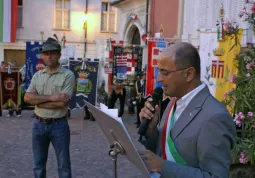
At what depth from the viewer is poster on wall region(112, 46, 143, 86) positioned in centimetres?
1339

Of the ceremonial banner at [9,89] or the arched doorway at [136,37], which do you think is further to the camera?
the arched doorway at [136,37]

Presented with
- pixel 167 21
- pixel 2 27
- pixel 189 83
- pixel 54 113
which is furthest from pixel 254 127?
pixel 2 27

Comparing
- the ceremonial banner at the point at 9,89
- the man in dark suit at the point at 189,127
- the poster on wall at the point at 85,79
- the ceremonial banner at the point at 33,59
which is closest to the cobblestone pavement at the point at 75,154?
the poster on wall at the point at 85,79

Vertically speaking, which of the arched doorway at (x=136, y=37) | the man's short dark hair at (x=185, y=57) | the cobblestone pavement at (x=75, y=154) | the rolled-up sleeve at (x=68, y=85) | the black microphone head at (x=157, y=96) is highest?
the arched doorway at (x=136, y=37)

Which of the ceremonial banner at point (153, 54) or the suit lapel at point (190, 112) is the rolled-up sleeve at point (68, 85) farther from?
the ceremonial banner at point (153, 54)

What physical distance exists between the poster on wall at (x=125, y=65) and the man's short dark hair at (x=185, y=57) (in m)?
11.2

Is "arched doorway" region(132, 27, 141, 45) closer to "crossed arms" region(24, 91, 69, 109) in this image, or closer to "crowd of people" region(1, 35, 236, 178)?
"crossed arms" region(24, 91, 69, 109)

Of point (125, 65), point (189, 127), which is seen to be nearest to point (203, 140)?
point (189, 127)

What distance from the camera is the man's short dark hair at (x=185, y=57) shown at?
2.06 m

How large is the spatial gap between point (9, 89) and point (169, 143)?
11296mm

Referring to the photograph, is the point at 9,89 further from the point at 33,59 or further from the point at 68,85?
the point at 68,85

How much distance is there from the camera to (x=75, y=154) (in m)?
7.75

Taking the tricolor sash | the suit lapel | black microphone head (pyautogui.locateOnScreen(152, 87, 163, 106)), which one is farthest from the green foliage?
the suit lapel

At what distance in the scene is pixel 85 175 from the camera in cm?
635
